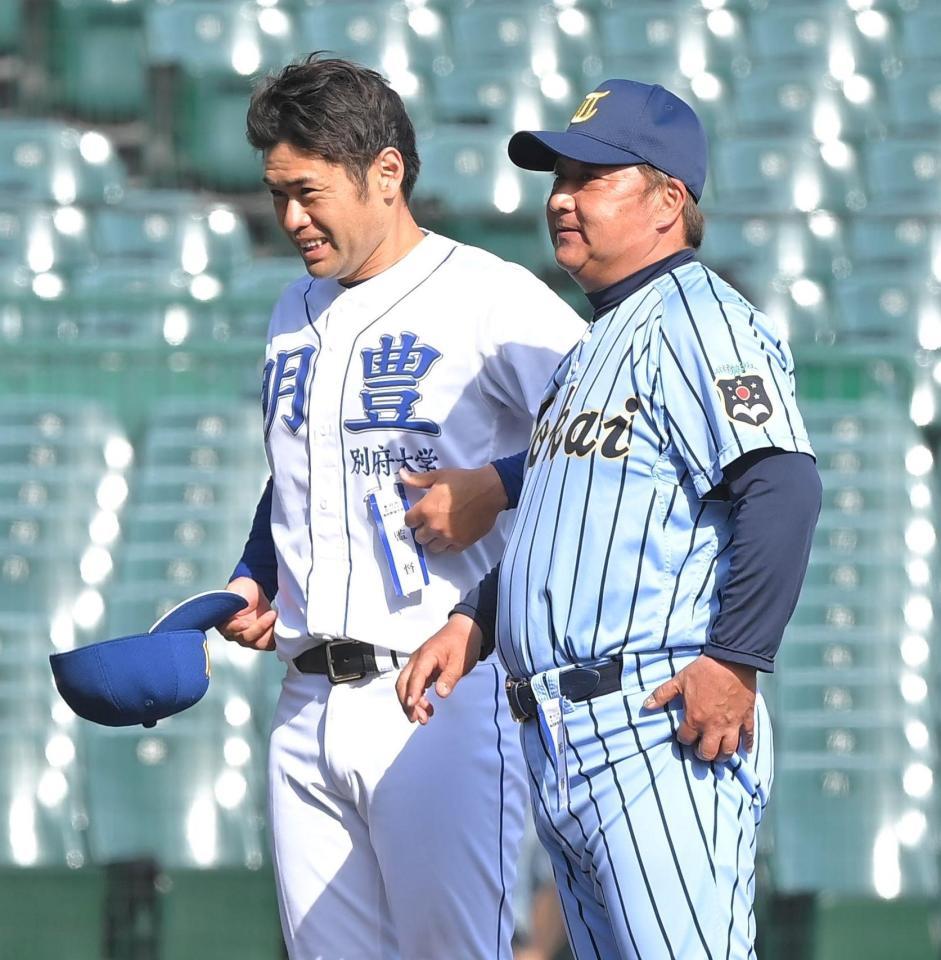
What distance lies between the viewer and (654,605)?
75.4 inches

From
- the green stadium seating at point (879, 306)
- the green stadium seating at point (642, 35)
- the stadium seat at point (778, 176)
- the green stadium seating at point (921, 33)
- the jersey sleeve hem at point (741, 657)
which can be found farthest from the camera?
the green stadium seating at point (921, 33)

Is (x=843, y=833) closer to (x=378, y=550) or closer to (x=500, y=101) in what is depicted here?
(x=378, y=550)

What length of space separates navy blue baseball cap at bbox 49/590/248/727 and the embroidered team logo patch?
898 mm

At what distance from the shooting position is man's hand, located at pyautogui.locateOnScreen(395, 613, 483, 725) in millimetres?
2088

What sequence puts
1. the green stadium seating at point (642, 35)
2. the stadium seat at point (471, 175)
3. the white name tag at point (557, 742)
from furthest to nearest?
the green stadium seating at point (642, 35), the stadium seat at point (471, 175), the white name tag at point (557, 742)

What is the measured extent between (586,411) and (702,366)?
0.16 meters

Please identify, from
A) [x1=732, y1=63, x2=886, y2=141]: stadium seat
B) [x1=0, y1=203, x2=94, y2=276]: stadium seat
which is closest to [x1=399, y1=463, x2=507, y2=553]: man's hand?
[x1=0, y1=203, x2=94, y2=276]: stadium seat

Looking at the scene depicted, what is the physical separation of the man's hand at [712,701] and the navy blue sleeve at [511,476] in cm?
50

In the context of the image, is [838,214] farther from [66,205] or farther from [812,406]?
[66,205]

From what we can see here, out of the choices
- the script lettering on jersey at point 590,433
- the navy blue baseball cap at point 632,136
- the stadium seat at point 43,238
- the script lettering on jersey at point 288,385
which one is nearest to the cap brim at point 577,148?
the navy blue baseball cap at point 632,136

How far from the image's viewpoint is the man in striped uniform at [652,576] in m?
1.87

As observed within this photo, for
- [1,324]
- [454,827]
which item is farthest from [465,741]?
[1,324]

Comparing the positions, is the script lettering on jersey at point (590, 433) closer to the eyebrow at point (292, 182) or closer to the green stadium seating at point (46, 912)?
the eyebrow at point (292, 182)

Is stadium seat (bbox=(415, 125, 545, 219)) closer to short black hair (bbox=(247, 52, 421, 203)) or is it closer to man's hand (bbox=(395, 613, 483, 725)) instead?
short black hair (bbox=(247, 52, 421, 203))
